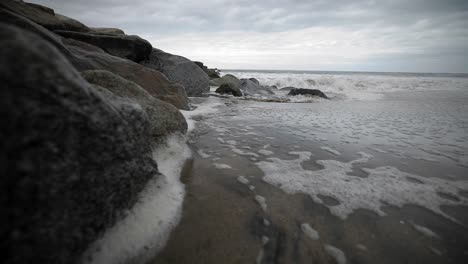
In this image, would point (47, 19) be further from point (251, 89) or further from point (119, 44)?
point (251, 89)

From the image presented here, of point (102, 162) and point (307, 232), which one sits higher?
point (102, 162)

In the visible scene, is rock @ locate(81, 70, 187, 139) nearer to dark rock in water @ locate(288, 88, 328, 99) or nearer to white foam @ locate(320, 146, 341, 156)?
white foam @ locate(320, 146, 341, 156)

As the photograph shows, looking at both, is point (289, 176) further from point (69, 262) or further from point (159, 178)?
point (69, 262)

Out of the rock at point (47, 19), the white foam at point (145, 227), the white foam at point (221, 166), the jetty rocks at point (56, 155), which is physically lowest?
the white foam at point (221, 166)

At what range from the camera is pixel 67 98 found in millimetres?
946

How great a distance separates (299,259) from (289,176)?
109 centimetres

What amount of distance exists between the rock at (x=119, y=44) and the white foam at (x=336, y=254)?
24.9ft

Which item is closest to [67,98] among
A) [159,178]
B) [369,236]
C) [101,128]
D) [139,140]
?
[101,128]

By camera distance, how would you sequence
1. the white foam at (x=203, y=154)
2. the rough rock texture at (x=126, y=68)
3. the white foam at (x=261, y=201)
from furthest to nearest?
the rough rock texture at (x=126, y=68) < the white foam at (x=203, y=154) < the white foam at (x=261, y=201)

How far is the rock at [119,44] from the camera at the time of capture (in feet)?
21.4

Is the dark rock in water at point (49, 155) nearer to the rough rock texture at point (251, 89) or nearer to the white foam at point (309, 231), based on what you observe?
the white foam at point (309, 231)

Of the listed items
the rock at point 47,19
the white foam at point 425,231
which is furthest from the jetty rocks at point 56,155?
the rock at point 47,19

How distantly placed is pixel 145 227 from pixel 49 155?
0.79 meters

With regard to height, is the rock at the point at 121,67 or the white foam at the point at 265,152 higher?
the rock at the point at 121,67
